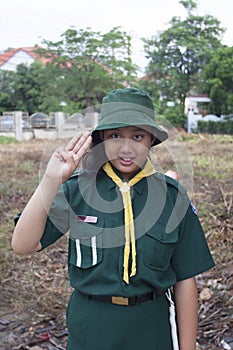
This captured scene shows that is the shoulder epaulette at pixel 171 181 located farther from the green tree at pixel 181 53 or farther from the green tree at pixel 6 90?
the green tree at pixel 6 90

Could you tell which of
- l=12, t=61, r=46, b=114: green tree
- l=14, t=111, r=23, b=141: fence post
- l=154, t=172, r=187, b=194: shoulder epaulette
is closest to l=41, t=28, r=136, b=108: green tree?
l=14, t=111, r=23, b=141: fence post

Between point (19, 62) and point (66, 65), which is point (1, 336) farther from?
point (19, 62)

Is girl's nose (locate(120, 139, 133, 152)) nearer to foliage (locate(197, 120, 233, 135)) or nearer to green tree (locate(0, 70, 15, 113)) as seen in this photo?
foliage (locate(197, 120, 233, 135))

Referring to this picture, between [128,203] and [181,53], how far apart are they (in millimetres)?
12957

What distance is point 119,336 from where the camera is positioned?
101 cm

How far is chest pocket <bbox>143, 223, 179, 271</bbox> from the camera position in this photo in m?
1.00

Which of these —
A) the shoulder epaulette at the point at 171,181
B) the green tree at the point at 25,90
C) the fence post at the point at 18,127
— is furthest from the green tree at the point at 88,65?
the shoulder epaulette at the point at 171,181

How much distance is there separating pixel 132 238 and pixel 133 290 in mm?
106

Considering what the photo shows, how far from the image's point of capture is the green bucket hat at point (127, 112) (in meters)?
0.97

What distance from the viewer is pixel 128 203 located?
1.02 metres

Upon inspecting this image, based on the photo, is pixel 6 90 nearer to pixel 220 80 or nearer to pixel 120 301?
pixel 220 80

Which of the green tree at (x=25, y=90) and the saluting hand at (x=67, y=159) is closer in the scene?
the saluting hand at (x=67, y=159)

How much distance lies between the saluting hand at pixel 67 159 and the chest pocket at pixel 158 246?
0.22 metres

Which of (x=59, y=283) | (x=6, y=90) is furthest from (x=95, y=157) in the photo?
(x=6, y=90)
